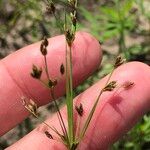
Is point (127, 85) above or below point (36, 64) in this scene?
below

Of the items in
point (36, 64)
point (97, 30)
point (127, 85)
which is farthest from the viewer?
point (97, 30)

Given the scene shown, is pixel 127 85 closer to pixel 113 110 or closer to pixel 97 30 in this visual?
pixel 113 110

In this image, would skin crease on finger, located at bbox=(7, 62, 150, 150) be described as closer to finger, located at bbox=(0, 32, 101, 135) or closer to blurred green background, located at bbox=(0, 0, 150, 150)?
finger, located at bbox=(0, 32, 101, 135)

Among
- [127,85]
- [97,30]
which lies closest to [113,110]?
[127,85]

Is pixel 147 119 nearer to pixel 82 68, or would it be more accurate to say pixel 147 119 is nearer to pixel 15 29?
pixel 82 68

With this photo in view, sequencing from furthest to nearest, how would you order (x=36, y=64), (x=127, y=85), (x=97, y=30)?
1. (x=97, y=30)
2. (x=36, y=64)
3. (x=127, y=85)

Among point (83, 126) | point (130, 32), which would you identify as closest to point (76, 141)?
point (83, 126)

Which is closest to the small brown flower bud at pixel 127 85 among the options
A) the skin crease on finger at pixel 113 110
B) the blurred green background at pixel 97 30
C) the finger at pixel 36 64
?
the skin crease on finger at pixel 113 110

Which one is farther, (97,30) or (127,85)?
(97,30)
